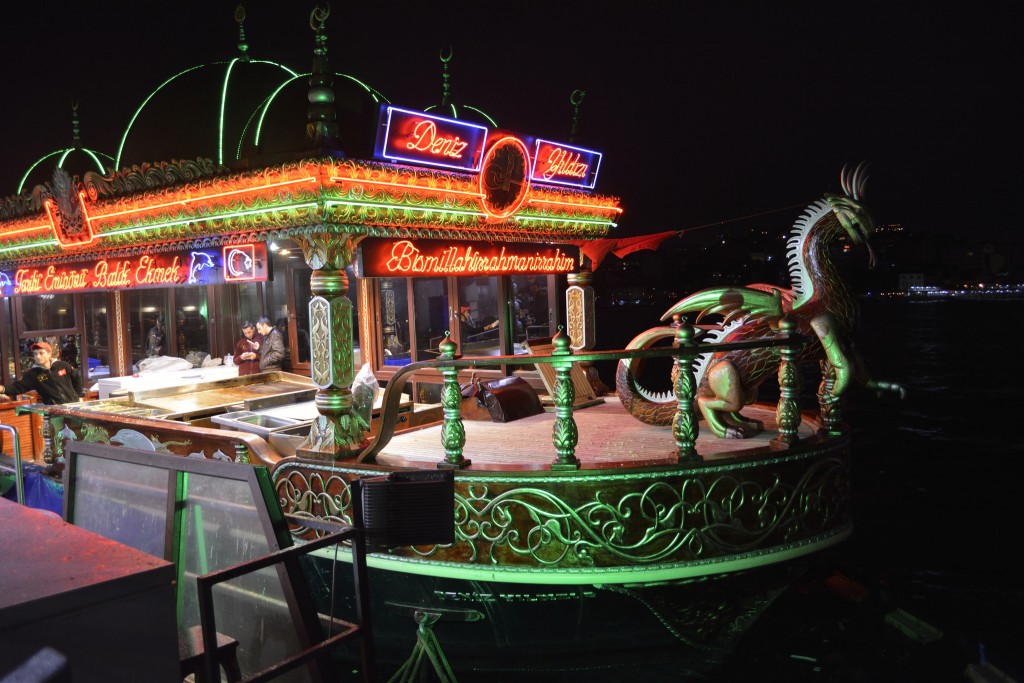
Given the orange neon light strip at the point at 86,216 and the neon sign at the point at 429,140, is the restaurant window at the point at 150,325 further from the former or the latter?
the neon sign at the point at 429,140

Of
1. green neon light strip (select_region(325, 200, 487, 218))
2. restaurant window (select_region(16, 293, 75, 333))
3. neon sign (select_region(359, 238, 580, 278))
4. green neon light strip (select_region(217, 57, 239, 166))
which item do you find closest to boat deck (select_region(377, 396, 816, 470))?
neon sign (select_region(359, 238, 580, 278))

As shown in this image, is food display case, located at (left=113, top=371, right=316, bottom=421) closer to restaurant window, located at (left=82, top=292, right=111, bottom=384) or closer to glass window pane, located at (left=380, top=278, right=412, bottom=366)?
glass window pane, located at (left=380, top=278, right=412, bottom=366)

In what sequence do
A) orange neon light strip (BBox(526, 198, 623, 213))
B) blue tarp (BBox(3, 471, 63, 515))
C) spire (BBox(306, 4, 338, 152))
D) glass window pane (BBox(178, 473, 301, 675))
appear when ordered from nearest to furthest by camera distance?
glass window pane (BBox(178, 473, 301, 675)) < spire (BBox(306, 4, 338, 152)) < orange neon light strip (BBox(526, 198, 623, 213)) < blue tarp (BBox(3, 471, 63, 515))

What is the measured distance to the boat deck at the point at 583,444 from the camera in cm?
604

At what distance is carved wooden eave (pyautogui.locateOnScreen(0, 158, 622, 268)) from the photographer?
21.2 ft

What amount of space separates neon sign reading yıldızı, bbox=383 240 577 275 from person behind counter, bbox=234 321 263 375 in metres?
4.94

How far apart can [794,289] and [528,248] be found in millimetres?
3219

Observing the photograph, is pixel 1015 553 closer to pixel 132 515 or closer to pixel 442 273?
pixel 442 273

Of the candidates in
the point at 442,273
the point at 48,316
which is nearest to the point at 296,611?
the point at 442,273

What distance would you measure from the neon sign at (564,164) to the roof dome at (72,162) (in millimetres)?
8449

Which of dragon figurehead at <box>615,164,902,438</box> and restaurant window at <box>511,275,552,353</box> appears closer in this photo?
dragon figurehead at <box>615,164,902,438</box>

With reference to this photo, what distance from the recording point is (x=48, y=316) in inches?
Answer: 520

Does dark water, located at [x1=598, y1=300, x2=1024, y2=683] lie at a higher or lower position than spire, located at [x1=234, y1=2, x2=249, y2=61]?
lower

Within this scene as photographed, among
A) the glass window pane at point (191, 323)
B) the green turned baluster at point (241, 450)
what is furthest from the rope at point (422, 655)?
the glass window pane at point (191, 323)
